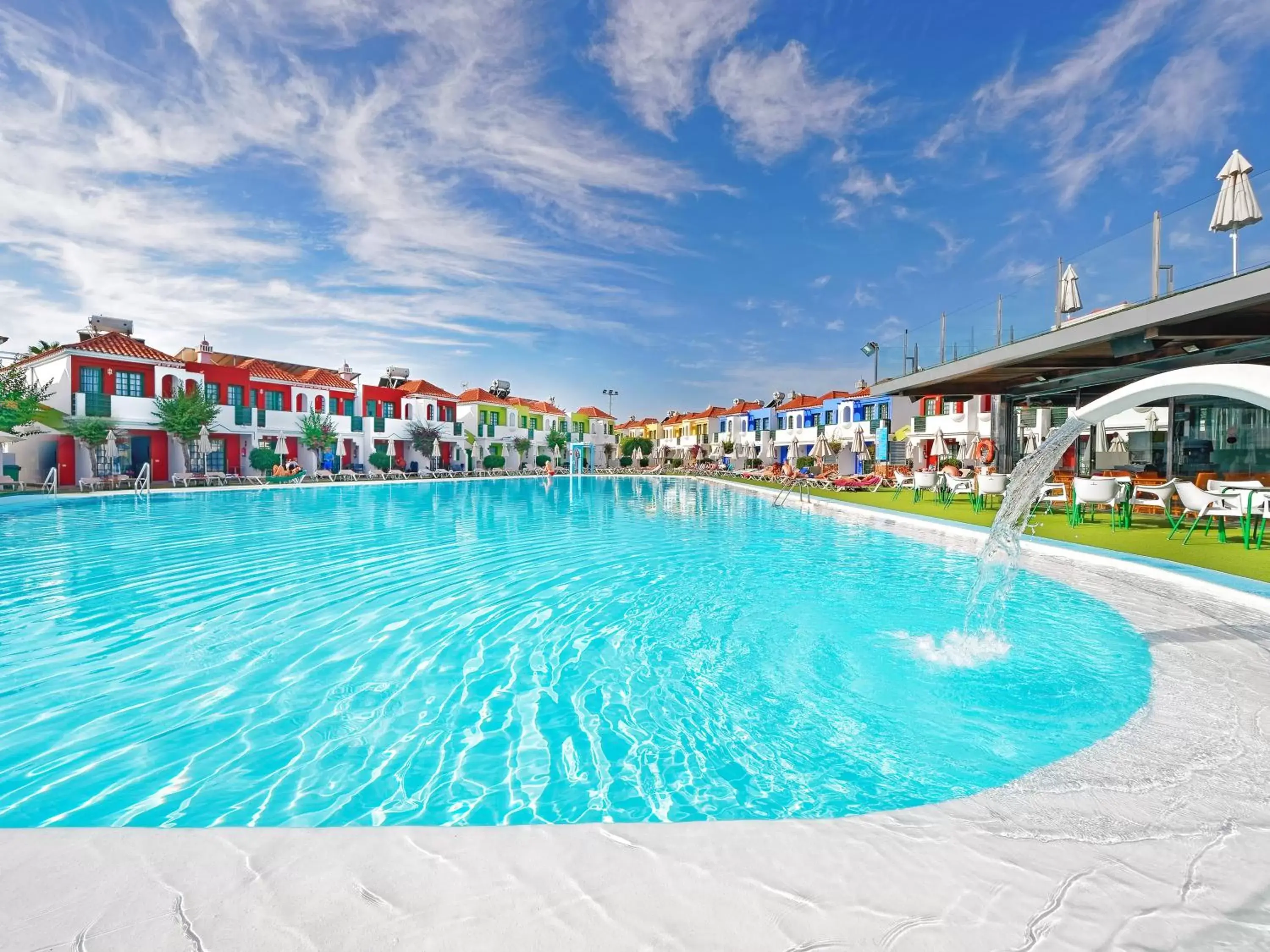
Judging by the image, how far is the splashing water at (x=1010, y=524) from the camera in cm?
533

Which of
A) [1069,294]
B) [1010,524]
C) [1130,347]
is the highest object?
[1069,294]

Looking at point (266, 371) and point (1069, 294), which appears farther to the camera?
point (266, 371)

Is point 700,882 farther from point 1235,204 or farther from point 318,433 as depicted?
point 318,433

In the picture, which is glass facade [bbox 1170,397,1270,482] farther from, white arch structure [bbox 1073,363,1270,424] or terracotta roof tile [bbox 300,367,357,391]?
terracotta roof tile [bbox 300,367,357,391]

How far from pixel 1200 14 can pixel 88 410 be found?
39.8m

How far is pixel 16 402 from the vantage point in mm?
21516

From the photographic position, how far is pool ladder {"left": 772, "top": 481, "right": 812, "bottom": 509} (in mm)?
19203

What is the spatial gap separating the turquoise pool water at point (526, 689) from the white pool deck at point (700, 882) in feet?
2.29

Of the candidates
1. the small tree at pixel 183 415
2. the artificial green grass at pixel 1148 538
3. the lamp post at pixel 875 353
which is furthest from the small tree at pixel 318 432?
the artificial green grass at pixel 1148 538

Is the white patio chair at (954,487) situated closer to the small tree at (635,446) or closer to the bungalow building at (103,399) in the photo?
the bungalow building at (103,399)

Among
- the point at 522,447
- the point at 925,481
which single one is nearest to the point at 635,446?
the point at 522,447

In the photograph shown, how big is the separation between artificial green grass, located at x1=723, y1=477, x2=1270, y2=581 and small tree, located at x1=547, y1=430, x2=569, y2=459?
41.6m

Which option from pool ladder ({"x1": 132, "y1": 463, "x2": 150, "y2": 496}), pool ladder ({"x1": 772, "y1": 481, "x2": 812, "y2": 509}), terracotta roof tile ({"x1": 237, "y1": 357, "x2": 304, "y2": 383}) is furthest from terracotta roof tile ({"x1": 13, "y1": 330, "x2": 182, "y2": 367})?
pool ladder ({"x1": 772, "y1": 481, "x2": 812, "y2": 509})

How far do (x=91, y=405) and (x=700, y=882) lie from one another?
34.6m
